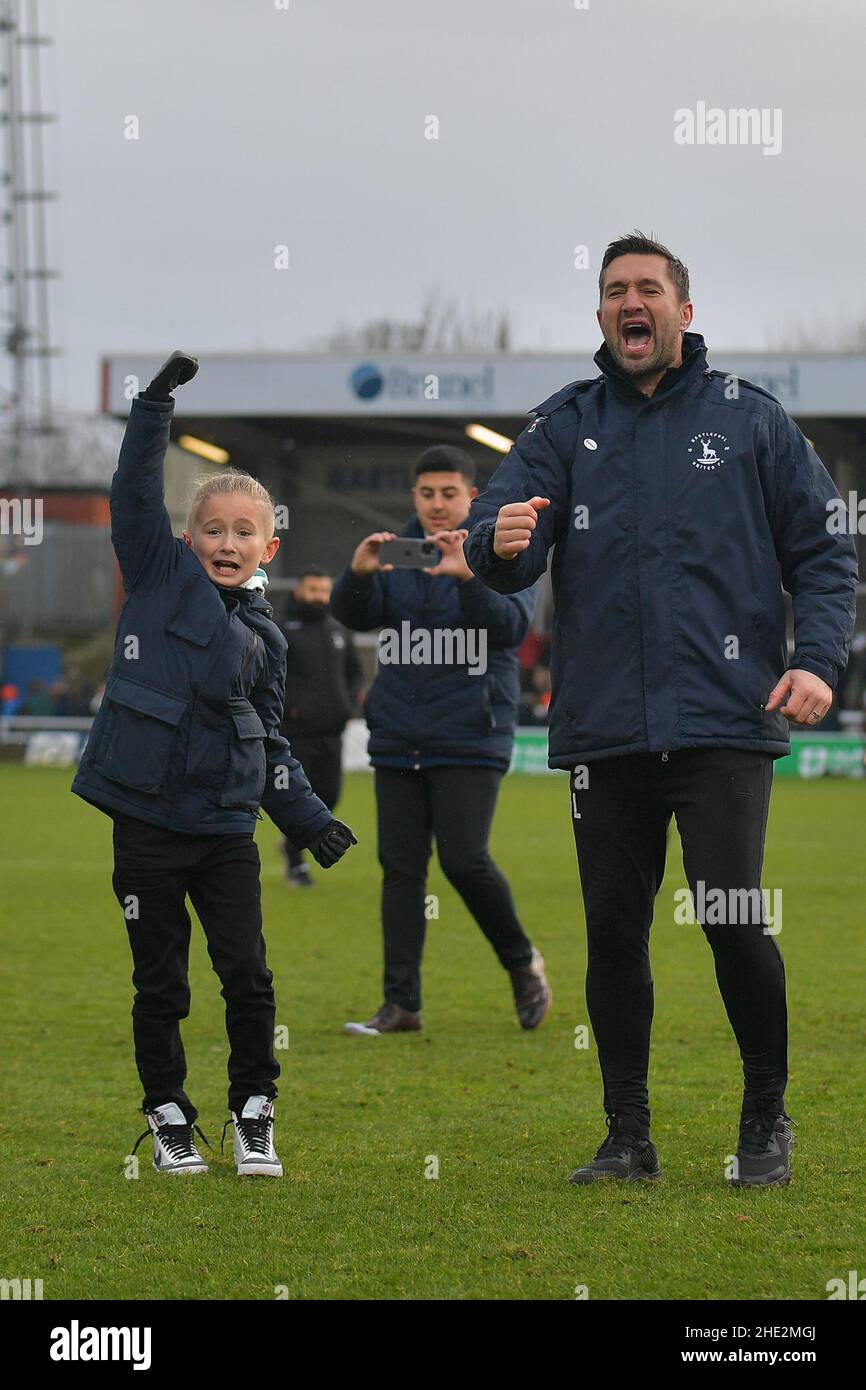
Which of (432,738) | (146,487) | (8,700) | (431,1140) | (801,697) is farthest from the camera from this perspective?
(8,700)

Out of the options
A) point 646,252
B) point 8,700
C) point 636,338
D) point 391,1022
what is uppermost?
point 646,252

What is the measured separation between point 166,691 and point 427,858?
267 centimetres

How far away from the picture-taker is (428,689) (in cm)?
686

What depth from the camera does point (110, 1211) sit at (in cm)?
429

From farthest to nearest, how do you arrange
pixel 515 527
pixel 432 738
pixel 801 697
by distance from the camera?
1. pixel 432 738
2. pixel 515 527
3. pixel 801 697

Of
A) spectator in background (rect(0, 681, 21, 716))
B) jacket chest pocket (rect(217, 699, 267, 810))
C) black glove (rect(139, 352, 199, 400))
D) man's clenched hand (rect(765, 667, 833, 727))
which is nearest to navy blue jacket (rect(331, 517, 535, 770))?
jacket chest pocket (rect(217, 699, 267, 810))

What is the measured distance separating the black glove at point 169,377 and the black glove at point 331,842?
1.19 m

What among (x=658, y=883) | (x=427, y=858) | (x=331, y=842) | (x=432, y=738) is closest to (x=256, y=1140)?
(x=331, y=842)

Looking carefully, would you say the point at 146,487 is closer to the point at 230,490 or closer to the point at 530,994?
the point at 230,490

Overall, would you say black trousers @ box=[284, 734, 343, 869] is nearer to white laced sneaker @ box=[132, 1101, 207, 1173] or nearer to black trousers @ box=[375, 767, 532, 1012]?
black trousers @ box=[375, 767, 532, 1012]

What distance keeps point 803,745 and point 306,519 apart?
38.4 feet

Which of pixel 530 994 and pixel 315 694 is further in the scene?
pixel 315 694

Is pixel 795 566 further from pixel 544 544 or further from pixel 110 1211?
pixel 110 1211

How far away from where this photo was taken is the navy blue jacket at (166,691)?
4.54 meters
